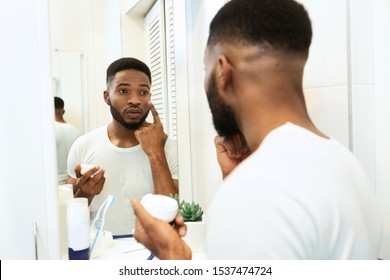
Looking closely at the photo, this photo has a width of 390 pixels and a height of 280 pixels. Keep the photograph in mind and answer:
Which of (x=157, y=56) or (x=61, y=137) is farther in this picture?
(x=157, y=56)

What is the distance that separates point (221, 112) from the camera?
66 centimetres

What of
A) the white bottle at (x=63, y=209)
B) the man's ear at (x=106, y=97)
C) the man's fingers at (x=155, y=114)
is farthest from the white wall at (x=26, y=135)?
the man's fingers at (x=155, y=114)

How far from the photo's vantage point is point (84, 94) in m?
0.76

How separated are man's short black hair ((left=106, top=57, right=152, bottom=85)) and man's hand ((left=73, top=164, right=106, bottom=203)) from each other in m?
0.20

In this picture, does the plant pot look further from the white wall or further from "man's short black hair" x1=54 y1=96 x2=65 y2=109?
"man's short black hair" x1=54 y1=96 x2=65 y2=109

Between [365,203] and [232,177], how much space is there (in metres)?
0.23

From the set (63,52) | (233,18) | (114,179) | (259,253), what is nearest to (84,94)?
(63,52)

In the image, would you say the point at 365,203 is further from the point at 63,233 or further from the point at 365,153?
the point at 63,233

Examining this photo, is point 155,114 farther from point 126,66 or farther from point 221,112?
point 221,112

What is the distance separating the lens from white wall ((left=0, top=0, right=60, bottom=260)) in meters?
0.66

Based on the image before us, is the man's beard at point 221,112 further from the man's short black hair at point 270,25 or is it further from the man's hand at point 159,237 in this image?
the man's hand at point 159,237

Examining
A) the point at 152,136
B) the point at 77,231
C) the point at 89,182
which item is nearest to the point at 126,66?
the point at 152,136

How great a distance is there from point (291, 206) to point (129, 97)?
1.53 feet

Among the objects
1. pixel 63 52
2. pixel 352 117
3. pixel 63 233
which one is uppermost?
pixel 63 52
